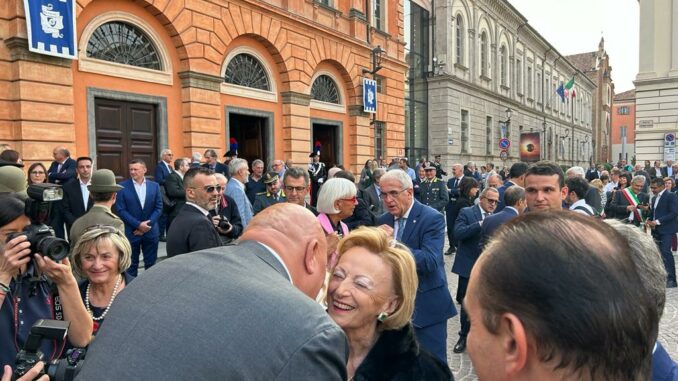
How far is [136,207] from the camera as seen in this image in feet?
22.8

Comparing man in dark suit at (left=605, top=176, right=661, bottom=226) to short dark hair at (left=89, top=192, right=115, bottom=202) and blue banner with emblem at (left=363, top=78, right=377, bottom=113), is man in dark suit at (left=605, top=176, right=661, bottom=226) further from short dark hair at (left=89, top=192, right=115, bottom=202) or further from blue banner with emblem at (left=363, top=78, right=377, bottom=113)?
blue banner with emblem at (left=363, top=78, right=377, bottom=113)

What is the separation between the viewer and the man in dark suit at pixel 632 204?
30.7 feet

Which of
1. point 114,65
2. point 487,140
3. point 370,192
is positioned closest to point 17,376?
point 370,192

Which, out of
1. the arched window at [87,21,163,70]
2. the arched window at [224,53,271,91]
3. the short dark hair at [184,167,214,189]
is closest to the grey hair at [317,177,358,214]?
the short dark hair at [184,167,214,189]

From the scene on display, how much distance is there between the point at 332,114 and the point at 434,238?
→ 1460 centimetres

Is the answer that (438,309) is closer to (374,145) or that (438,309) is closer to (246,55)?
(246,55)

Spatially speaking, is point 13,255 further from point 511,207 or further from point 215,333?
point 511,207

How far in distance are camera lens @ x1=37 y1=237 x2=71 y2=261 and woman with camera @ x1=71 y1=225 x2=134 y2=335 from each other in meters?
0.88

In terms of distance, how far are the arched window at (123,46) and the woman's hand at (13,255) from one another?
32.1ft

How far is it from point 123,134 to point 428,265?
10.0 metres

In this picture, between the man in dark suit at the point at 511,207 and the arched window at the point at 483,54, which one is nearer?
the man in dark suit at the point at 511,207

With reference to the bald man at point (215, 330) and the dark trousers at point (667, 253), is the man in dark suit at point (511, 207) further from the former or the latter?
the dark trousers at point (667, 253)

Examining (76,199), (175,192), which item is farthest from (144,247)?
(175,192)

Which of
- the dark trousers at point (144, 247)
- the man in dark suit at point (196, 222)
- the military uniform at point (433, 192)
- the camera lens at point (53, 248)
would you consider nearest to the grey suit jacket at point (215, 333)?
the camera lens at point (53, 248)
